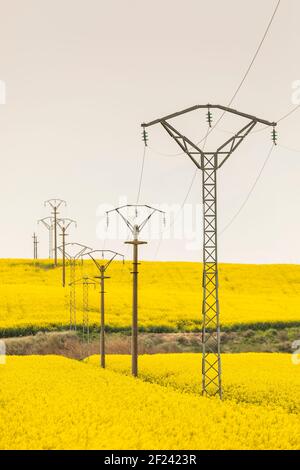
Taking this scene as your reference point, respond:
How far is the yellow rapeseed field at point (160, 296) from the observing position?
225 feet

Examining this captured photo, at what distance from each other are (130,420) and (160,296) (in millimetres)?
61446

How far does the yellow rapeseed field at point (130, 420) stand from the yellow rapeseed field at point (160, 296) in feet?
115

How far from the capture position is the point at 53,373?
38156 mm

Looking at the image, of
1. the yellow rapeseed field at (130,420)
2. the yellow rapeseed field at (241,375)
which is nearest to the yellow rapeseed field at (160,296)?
the yellow rapeseed field at (241,375)

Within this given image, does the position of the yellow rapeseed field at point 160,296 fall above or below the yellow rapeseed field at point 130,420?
below

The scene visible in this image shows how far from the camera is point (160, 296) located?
83.1m

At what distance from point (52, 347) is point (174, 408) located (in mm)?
37523

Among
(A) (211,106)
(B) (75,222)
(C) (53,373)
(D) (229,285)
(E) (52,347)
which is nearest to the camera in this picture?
(A) (211,106)

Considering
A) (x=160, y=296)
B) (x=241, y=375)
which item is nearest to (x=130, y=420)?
(x=241, y=375)

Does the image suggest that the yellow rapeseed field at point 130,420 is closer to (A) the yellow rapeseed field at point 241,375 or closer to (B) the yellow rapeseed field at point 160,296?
(A) the yellow rapeseed field at point 241,375

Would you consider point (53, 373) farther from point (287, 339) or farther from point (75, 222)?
point (75, 222)
